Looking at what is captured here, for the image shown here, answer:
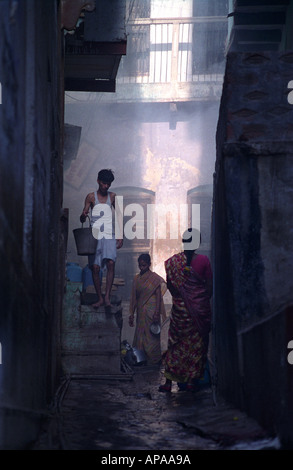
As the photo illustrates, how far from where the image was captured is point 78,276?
30.3ft

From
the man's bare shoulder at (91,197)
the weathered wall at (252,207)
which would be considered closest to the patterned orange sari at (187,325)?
the weathered wall at (252,207)

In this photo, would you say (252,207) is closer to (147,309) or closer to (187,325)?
(187,325)

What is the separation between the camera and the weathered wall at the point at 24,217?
304 centimetres

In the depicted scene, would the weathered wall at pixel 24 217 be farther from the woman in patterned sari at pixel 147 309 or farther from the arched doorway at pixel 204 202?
the arched doorway at pixel 204 202

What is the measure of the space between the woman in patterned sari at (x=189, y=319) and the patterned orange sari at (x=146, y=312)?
3.10m

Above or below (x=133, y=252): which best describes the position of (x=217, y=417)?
below

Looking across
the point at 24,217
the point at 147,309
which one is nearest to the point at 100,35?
the point at 147,309

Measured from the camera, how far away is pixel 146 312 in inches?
424

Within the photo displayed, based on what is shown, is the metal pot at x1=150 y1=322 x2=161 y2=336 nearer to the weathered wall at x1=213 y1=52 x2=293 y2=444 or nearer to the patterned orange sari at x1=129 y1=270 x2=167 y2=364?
the patterned orange sari at x1=129 y1=270 x2=167 y2=364

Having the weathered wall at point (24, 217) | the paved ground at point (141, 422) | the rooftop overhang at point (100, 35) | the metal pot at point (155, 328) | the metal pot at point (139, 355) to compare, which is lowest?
the metal pot at point (139, 355)
